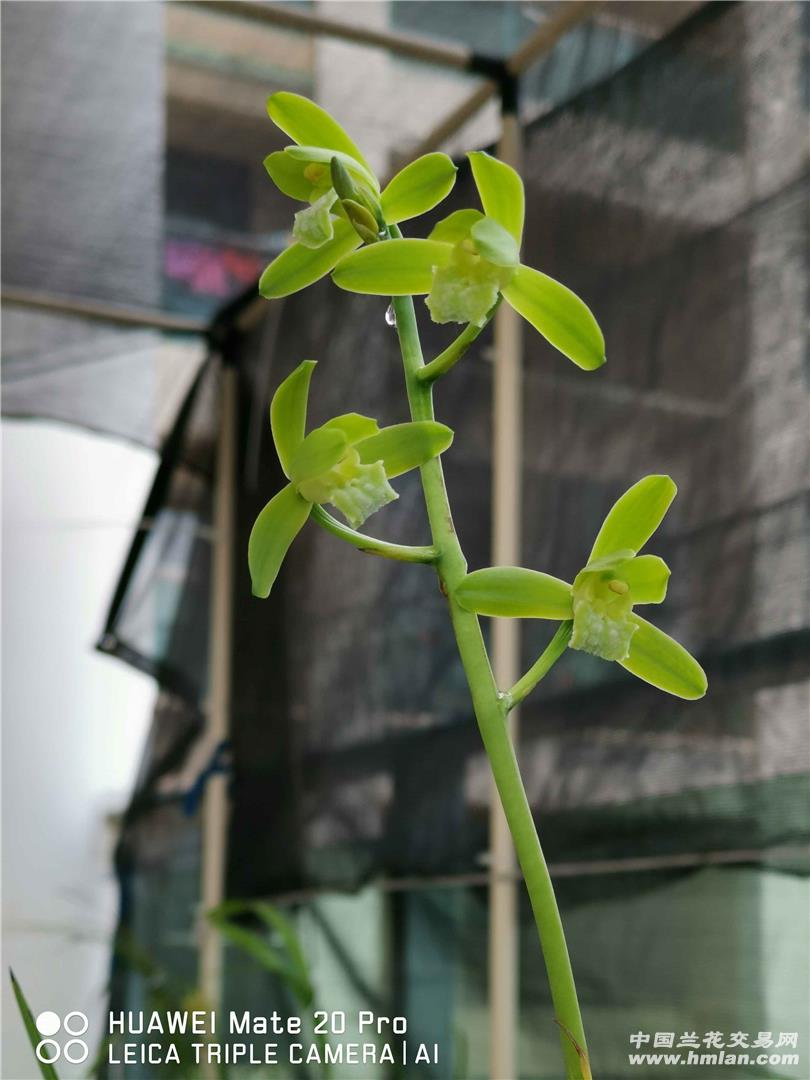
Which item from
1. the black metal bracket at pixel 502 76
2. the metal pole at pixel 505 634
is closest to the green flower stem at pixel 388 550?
the metal pole at pixel 505 634

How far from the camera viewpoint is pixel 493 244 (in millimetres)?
327

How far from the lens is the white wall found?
2.09 meters

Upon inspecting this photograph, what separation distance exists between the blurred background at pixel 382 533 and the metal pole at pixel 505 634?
0.03 m

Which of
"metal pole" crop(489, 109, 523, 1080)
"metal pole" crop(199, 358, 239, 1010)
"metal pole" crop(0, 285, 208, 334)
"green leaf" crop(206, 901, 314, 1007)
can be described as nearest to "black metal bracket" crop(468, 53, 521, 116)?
"metal pole" crop(489, 109, 523, 1080)

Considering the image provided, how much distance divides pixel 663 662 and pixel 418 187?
0.15 metres

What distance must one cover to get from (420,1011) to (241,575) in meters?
0.91

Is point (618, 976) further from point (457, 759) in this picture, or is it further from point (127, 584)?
point (127, 584)

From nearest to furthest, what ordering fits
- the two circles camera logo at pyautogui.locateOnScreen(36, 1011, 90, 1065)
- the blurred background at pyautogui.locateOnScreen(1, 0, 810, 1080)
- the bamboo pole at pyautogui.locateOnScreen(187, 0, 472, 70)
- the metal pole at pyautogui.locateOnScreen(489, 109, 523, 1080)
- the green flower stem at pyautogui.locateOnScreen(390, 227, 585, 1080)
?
1. the green flower stem at pyautogui.locateOnScreen(390, 227, 585, 1080)
2. the two circles camera logo at pyautogui.locateOnScreen(36, 1011, 90, 1065)
3. the blurred background at pyautogui.locateOnScreen(1, 0, 810, 1080)
4. the metal pole at pyautogui.locateOnScreen(489, 109, 523, 1080)
5. the bamboo pole at pyautogui.locateOnScreen(187, 0, 472, 70)

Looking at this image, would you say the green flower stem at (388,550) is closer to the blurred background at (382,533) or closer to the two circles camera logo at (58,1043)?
the two circles camera logo at (58,1043)

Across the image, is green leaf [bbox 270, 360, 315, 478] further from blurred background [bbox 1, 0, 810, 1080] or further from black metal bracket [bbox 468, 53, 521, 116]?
black metal bracket [bbox 468, 53, 521, 116]

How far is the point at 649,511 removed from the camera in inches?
13.6

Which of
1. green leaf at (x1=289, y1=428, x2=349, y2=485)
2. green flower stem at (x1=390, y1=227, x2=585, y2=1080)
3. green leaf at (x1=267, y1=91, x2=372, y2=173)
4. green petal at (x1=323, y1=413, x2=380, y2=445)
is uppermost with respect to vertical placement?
green leaf at (x1=267, y1=91, x2=372, y2=173)

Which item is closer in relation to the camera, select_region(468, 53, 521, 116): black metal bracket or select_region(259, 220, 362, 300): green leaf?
select_region(259, 220, 362, 300): green leaf

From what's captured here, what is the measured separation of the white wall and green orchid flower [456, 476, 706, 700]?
1893 mm
